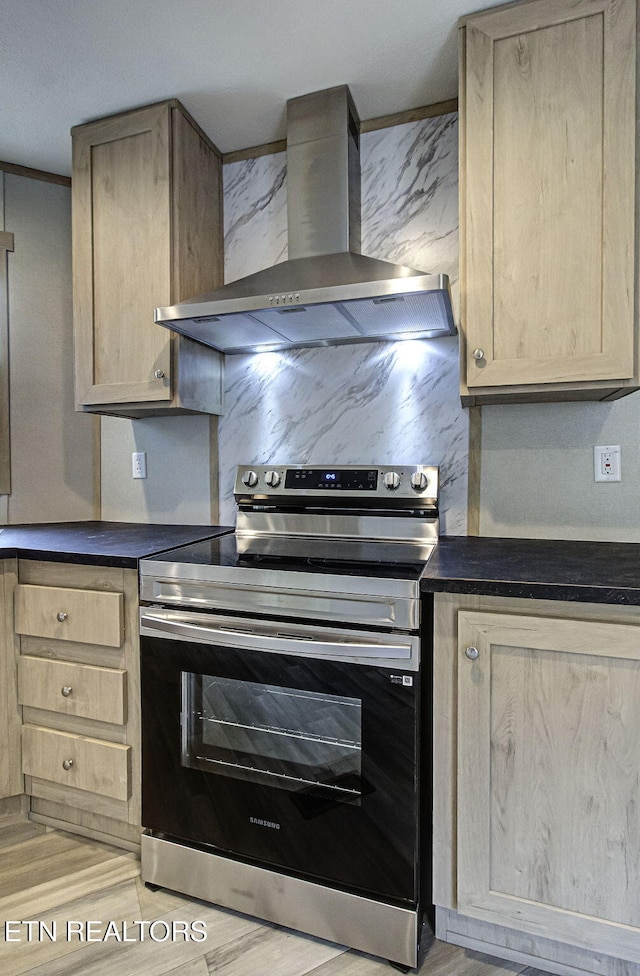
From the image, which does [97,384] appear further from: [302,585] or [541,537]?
[541,537]

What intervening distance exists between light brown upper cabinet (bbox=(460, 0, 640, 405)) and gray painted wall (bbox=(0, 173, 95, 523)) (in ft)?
5.87

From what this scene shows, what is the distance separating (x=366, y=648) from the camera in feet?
4.42

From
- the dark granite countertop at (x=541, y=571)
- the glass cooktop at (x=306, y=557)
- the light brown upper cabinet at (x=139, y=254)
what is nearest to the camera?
the dark granite countertop at (x=541, y=571)

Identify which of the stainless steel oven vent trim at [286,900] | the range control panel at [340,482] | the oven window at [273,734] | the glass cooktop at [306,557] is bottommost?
the stainless steel oven vent trim at [286,900]

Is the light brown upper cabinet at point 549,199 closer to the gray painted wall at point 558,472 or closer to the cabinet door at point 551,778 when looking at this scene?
the gray painted wall at point 558,472

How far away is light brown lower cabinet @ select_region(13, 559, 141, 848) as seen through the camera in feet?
5.63

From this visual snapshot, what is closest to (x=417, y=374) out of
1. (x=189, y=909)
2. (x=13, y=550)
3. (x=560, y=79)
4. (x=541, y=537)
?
(x=541, y=537)

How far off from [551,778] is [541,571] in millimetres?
449

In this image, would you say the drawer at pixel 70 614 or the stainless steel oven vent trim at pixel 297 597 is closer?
the stainless steel oven vent trim at pixel 297 597

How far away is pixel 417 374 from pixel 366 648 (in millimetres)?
1065

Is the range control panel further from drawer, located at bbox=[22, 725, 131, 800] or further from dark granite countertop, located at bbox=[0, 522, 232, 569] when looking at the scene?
drawer, located at bbox=[22, 725, 131, 800]

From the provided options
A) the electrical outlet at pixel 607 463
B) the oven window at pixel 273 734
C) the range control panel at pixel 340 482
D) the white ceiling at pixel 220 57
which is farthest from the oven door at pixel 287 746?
the white ceiling at pixel 220 57

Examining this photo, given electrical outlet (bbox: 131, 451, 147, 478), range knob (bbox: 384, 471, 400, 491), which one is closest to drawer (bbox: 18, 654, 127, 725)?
electrical outlet (bbox: 131, 451, 147, 478)

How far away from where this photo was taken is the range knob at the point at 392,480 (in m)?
1.93
